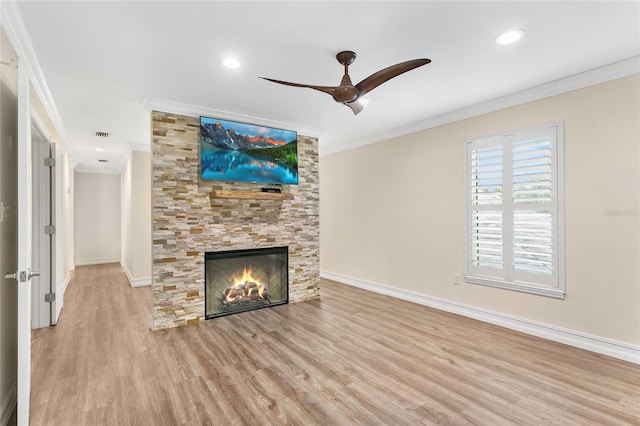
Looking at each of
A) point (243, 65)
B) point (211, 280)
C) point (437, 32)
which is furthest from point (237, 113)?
point (437, 32)

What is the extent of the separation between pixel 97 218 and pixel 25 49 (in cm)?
740

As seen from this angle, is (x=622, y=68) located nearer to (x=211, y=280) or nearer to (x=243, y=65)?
(x=243, y=65)

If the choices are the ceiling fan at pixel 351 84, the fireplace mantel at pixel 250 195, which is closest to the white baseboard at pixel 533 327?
the fireplace mantel at pixel 250 195

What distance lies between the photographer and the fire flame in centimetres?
447

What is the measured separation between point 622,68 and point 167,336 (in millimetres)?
5173

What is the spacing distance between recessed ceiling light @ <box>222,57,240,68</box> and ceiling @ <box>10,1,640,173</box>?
0.16 feet

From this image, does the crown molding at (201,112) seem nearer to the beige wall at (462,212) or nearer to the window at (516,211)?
the beige wall at (462,212)

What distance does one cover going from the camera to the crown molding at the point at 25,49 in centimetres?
206

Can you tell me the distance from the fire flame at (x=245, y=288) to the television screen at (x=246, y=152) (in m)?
1.34

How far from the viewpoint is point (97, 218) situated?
28.8 ft

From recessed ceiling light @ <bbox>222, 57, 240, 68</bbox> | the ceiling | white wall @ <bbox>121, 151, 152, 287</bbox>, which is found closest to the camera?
the ceiling

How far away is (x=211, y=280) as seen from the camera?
14.0ft

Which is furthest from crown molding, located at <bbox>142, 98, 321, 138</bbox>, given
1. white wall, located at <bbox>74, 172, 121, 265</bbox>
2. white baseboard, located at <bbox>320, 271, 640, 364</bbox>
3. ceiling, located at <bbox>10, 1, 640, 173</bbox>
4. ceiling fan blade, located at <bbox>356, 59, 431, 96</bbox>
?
white wall, located at <bbox>74, 172, 121, 265</bbox>

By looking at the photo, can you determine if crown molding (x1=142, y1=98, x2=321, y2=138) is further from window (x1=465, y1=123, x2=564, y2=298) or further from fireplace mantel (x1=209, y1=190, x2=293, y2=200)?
window (x1=465, y1=123, x2=564, y2=298)
